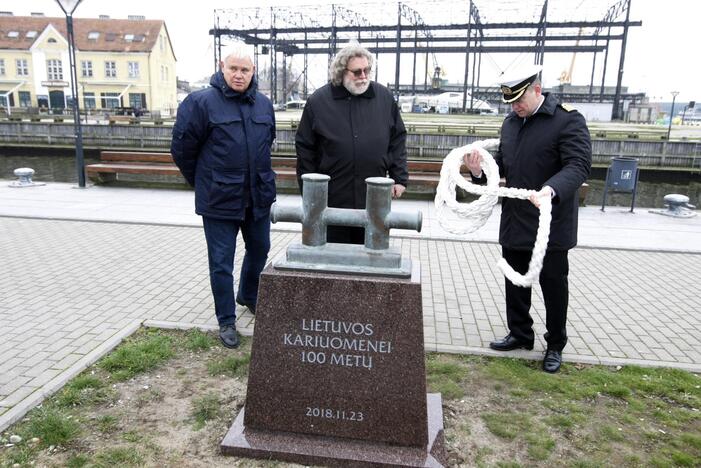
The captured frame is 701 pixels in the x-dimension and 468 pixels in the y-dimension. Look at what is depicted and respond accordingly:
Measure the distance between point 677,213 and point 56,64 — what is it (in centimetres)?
5742

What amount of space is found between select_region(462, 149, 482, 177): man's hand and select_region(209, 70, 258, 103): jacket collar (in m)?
1.63

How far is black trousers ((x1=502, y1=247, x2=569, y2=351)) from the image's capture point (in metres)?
3.64

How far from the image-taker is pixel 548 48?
→ 1900 inches

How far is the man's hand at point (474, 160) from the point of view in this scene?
3.18 meters

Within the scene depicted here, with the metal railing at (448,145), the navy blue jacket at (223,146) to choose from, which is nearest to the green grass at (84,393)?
the navy blue jacket at (223,146)

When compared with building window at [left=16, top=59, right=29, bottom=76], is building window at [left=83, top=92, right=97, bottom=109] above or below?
below

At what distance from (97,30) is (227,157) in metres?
57.1

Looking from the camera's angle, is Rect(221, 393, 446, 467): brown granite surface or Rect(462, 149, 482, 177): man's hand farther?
Rect(462, 149, 482, 177): man's hand

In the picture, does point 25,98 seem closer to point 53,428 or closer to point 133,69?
point 133,69

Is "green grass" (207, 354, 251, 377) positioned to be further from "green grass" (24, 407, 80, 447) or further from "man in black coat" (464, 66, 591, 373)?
"man in black coat" (464, 66, 591, 373)

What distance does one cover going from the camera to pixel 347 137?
3.47 meters

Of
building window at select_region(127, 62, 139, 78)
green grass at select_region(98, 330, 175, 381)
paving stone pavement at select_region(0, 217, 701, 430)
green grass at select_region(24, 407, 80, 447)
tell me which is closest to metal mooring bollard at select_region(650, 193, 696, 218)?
paving stone pavement at select_region(0, 217, 701, 430)

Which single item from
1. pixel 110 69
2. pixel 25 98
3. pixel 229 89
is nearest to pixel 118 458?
pixel 229 89

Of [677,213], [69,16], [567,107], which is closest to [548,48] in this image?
[677,213]
